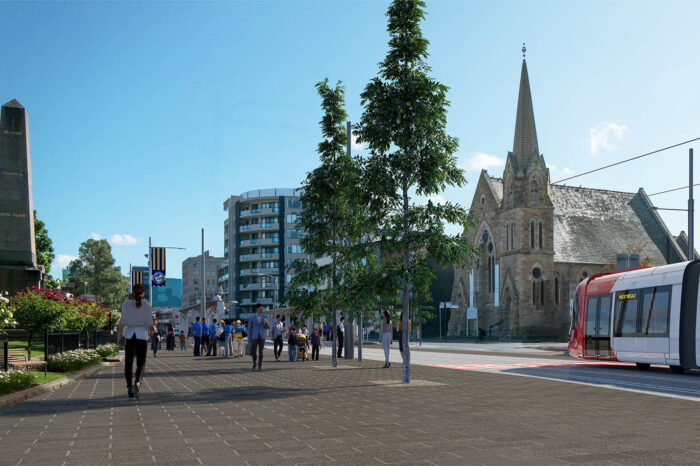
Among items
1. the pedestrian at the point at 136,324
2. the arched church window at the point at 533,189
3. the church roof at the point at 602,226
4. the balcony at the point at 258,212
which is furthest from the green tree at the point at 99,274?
the pedestrian at the point at 136,324

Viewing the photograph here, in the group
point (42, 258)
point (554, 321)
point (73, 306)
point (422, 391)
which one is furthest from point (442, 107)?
point (554, 321)

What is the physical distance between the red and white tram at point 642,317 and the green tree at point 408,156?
733 centimetres

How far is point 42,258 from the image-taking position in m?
54.2

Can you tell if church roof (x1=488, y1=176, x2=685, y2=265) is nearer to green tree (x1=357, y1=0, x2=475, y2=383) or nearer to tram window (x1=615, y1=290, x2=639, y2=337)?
tram window (x1=615, y1=290, x2=639, y2=337)

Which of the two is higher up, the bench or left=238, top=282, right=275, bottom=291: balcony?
the bench

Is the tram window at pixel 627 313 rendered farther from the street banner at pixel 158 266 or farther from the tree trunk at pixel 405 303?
the street banner at pixel 158 266

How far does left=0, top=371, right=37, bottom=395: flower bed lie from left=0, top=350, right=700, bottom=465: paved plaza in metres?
0.51

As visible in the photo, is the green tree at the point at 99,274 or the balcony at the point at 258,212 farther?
the balcony at the point at 258,212

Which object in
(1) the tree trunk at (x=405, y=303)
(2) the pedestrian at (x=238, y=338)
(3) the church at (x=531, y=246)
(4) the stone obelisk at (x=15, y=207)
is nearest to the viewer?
(1) the tree trunk at (x=405, y=303)

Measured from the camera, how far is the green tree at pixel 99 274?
90.6 m

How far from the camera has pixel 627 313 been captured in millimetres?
21531

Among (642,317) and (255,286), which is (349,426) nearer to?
(642,317)

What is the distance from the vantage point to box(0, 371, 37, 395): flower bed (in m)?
11.4

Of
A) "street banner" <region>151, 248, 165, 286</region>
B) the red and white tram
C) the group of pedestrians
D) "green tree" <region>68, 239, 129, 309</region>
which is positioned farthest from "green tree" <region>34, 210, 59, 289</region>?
the red and white tram
